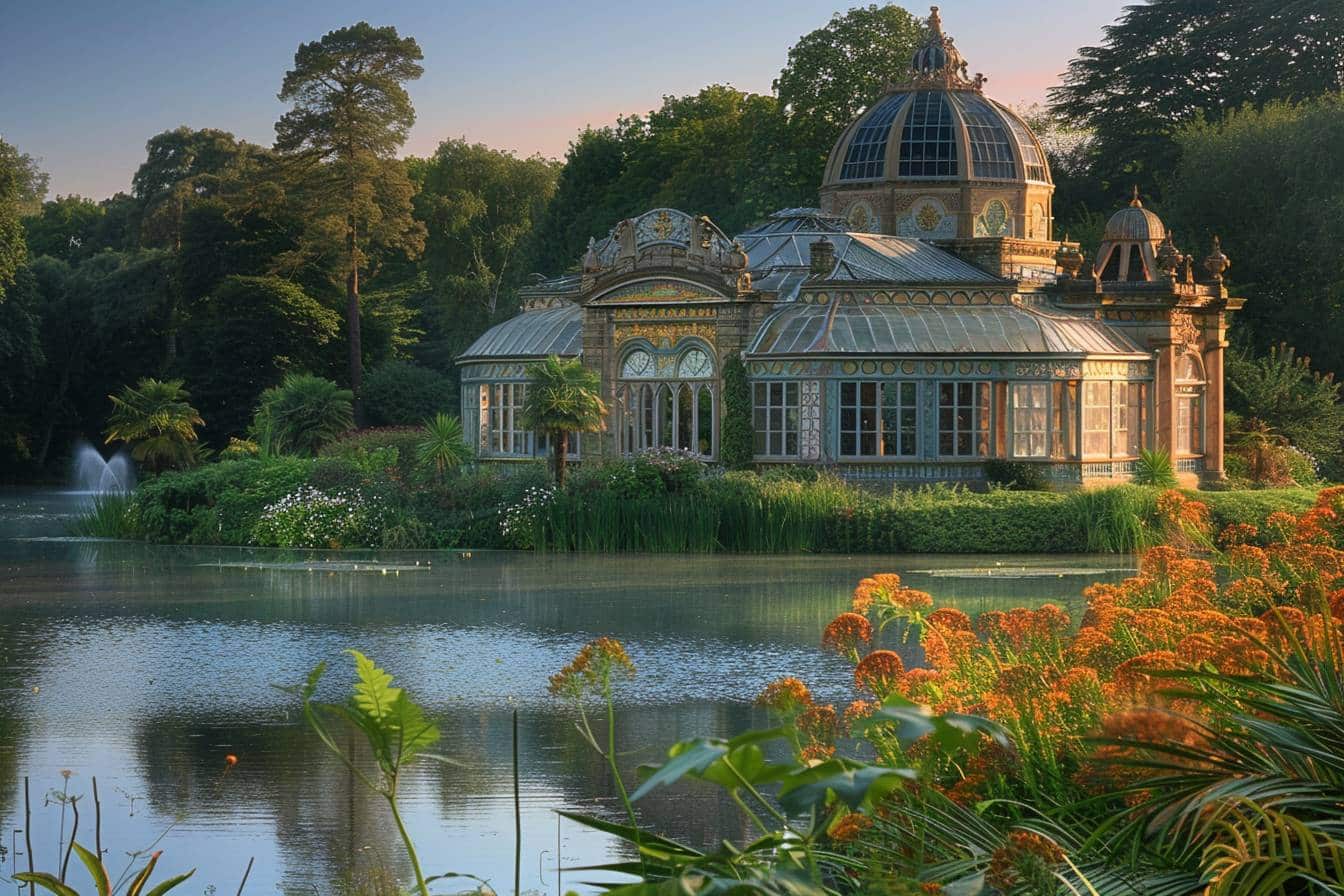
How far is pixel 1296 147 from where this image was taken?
134 feet

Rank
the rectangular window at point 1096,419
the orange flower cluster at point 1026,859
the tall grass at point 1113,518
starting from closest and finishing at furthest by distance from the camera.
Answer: the orange flower cluster at point 1026,859
the tall grass at point 1113,518
the rectangular window at point 1096,419

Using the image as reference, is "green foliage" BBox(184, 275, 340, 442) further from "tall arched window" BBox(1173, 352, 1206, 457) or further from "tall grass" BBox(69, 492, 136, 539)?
"tall arched window" BBox(1173, 352, 1206, 457)

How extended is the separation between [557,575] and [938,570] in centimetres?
450

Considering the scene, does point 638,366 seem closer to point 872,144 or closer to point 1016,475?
point 1016,475

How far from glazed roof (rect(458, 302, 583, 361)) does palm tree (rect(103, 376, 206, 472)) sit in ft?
16.9

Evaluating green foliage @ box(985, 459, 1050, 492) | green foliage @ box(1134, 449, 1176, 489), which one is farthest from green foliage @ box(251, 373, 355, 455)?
green foliage @ box(1134, 449, 1176, 489)

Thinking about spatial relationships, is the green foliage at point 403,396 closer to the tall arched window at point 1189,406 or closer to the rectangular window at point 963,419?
the rectangular window at point 963,419

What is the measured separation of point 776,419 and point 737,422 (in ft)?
2.09

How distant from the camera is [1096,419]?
32.7 metres

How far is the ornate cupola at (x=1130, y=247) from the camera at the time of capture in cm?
3616

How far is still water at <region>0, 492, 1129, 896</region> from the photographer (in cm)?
934

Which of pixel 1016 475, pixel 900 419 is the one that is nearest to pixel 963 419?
pixel 900 419

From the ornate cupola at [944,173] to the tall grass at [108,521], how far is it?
1475 cm

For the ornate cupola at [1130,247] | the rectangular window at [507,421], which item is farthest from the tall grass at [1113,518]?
the rectangular window at [507,421]
